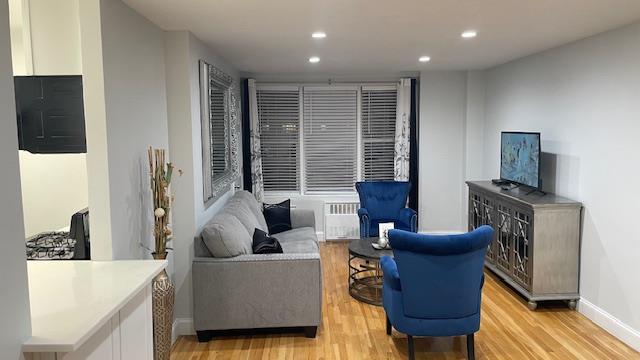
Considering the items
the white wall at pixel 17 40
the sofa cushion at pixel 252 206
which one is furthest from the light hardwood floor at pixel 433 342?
the white wall at pixel 17 40

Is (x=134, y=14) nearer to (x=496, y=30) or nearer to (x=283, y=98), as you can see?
(x=496, y=30)

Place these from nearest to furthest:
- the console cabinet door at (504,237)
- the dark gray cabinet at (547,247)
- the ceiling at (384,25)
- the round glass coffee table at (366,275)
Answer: the ceiling at (384,25)
the dark gray cabinet at (547,247)
the round glass coffee table at (366,275)
the console cabinet door at (504,237)

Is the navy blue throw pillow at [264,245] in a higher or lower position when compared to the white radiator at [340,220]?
higher

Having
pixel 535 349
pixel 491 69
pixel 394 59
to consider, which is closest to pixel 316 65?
pixel 394 59

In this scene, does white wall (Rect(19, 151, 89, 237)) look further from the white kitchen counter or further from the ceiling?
the ceiling

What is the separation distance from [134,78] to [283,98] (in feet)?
13.1

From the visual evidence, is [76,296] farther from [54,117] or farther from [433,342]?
[433,342]

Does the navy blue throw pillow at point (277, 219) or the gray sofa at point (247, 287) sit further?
the navy blue throw pillow at point (277, 219)

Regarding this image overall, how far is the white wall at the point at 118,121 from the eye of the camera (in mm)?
2588

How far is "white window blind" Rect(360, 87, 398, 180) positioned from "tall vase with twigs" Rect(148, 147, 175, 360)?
4249 millimetres

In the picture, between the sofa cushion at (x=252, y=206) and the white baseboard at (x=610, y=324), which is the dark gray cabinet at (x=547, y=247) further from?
the sofa cushion at (x=252, y=206)

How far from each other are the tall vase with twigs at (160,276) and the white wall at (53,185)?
0.60 meters

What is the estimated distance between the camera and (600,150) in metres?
3.99

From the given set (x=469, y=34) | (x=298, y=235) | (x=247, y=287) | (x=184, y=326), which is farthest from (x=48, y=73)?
(x=469, y=34)
